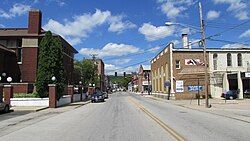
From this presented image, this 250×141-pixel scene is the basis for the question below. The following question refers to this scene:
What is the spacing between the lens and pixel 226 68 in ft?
188

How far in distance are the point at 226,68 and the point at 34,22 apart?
31951 millimetres

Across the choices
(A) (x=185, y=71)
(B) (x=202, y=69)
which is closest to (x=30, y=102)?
(A) (x=185, y=71)

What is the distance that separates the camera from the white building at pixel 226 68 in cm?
5534

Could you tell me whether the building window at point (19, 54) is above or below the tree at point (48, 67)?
above

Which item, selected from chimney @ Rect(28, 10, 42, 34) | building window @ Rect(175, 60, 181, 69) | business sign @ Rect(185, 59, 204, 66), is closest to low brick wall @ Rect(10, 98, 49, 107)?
chimney @ Rect(28, 10, 42, 34)

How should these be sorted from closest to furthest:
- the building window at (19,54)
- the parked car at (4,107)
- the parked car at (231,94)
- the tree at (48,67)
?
the parked car at (4,107) → the tree at (48,67) → the building window at (19,54) → the parked car at (231,94)

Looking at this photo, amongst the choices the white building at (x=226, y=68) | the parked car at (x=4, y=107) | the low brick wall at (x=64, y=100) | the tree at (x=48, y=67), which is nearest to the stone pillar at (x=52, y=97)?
the tree at (x=48, y=67)

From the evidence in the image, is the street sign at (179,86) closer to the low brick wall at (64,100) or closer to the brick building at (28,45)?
the low brick wall at (64,100)

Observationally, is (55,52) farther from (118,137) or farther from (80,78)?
(80,78)

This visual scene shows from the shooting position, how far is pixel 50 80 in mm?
36312

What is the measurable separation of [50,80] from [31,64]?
43.1 feet

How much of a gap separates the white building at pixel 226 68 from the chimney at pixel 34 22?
1104 inches

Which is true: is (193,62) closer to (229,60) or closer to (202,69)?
(202,69)

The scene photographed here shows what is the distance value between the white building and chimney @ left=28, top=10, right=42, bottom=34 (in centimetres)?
2805
